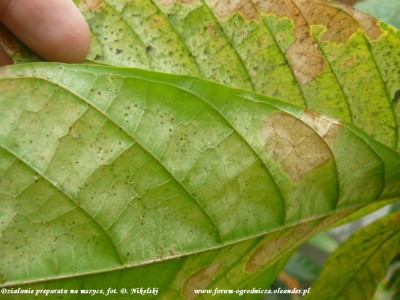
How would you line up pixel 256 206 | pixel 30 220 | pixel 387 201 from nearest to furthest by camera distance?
1. pixel 30 220
2. pixel 256 206
3. pixel 387 201

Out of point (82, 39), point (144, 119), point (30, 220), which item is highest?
point (82, 39)

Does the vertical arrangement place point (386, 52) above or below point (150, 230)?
above

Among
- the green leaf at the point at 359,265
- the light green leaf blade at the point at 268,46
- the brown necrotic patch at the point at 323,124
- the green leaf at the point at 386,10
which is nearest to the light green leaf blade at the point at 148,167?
the brown necrotic patch at the point at 323,124

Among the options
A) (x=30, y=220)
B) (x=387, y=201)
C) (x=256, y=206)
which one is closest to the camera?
(x=30, y=220)

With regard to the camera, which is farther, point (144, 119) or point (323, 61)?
point (323, 61)

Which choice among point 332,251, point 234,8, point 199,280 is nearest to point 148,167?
point 199,280

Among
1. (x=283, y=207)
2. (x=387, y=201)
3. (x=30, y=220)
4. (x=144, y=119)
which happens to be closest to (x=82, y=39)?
(x=144, y=119)

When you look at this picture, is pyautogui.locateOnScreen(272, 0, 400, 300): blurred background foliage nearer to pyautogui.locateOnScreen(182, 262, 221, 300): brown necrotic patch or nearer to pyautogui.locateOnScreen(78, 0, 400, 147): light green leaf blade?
pyautogui.locateOnScreen(78, 0, 400, 147): light green leaf blade

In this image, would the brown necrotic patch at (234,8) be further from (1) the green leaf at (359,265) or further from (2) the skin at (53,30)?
(1) the green leaf at (359,265)

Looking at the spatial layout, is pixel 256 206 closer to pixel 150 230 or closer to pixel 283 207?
pixel 283 207
